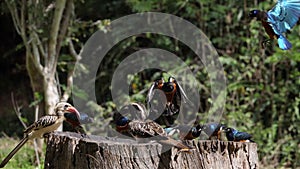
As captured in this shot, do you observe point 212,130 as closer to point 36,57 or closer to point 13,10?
point 36,57

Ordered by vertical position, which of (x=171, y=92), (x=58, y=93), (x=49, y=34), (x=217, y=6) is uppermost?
(x=217, y=6)

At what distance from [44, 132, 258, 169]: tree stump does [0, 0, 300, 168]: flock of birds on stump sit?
0.27 ft

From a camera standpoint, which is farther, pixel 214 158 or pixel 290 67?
pixel 290 67

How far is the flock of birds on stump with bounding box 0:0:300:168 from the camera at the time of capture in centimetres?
354

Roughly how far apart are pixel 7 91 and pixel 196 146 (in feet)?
26.3

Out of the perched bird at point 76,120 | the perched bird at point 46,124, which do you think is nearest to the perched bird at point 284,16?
the perched bird at point 76,120

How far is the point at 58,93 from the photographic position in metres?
7.05

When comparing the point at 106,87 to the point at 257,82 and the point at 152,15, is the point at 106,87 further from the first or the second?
the point at 257,82

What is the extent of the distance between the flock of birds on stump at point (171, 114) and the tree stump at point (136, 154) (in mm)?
84

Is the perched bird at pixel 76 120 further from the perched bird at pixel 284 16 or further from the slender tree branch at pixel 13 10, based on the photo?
the slender tree branch at pixel 13 10

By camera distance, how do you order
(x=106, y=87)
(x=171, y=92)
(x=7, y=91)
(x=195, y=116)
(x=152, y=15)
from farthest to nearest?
(x=7, y=91) → (x=106, y=87) → (x=152, y=15) → (x=195, y=116) → (x=171, y=92)

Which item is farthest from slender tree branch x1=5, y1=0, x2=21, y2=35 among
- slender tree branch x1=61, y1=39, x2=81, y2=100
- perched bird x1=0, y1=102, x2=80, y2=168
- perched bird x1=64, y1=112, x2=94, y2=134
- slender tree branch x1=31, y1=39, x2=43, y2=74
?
perched bird x1=64, y1=112, x2=94, y2=134

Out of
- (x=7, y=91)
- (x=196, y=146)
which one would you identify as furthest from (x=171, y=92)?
(x=7, y=91)

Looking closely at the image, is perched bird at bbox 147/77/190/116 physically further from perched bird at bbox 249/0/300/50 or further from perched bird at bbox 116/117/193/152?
perched bird at bbox 249/0/300/50
